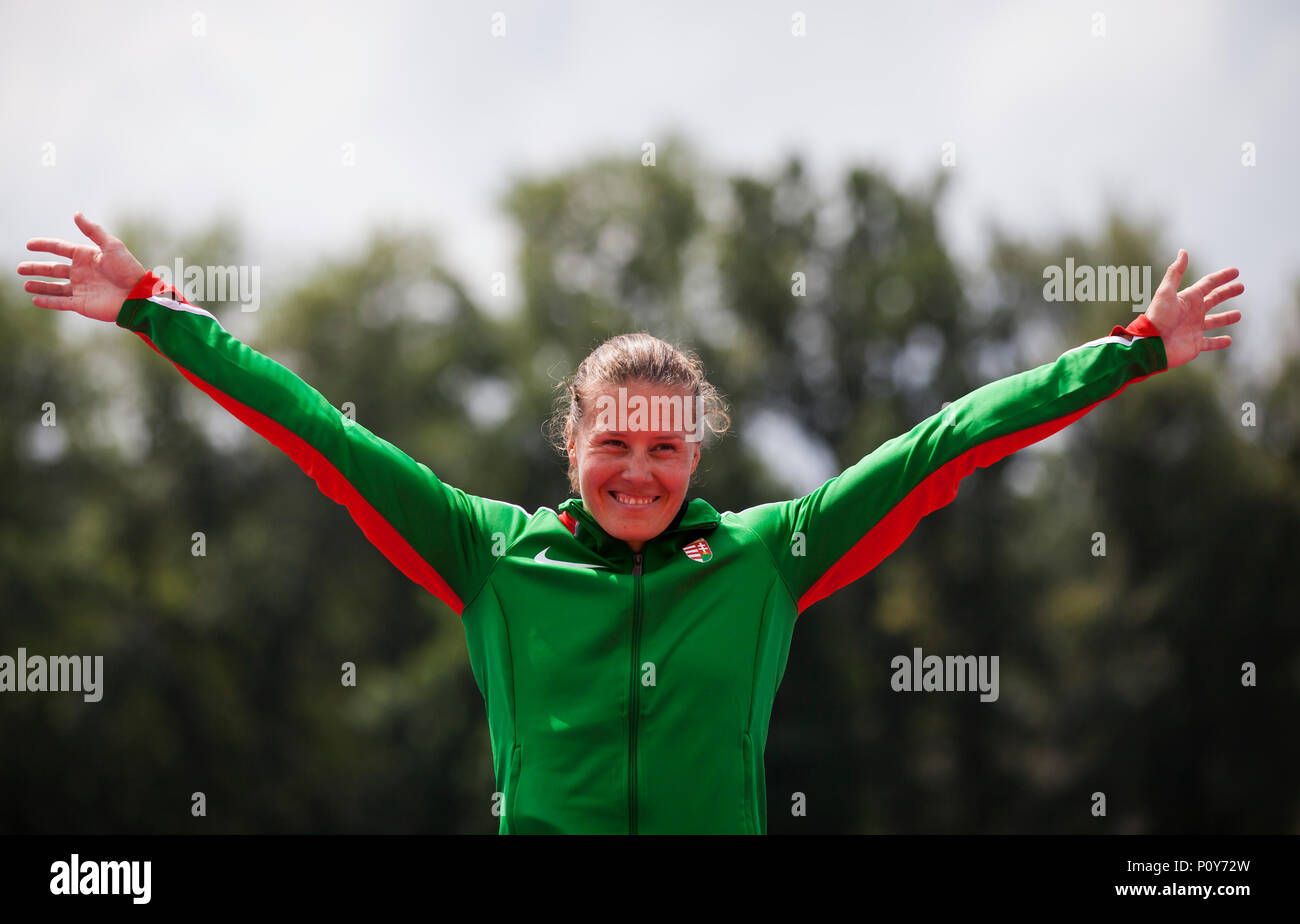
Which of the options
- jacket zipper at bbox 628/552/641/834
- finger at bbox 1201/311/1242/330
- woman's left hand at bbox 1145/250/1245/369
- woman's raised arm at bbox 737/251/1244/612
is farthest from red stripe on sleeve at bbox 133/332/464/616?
finger at bbox 1201/311/1242/330

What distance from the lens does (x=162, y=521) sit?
65.2ft

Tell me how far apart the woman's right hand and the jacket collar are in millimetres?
1233

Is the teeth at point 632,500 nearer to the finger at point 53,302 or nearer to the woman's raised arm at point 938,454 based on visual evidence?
the woman's raised arm at point 938,454

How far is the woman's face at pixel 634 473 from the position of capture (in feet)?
9.39

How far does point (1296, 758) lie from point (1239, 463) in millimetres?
4500

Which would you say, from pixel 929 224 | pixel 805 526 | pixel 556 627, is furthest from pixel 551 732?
pixel 929 224

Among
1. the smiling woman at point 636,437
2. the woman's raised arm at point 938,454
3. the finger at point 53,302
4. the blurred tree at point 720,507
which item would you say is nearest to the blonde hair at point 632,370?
the smiling woman at point 636,437

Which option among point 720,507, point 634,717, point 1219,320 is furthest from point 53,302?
point 720,507

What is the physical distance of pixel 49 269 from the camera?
2914 mm

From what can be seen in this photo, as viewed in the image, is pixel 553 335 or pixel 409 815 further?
pixel 553 335

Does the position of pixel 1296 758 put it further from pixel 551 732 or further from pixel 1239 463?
pixel 551 732

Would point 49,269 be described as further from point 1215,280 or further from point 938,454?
point 1215,280

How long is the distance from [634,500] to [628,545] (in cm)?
12

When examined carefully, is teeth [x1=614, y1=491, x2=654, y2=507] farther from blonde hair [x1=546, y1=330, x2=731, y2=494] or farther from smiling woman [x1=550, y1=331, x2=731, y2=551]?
blonde hair [x1=546, y1=330, x2=731, y2=494]
